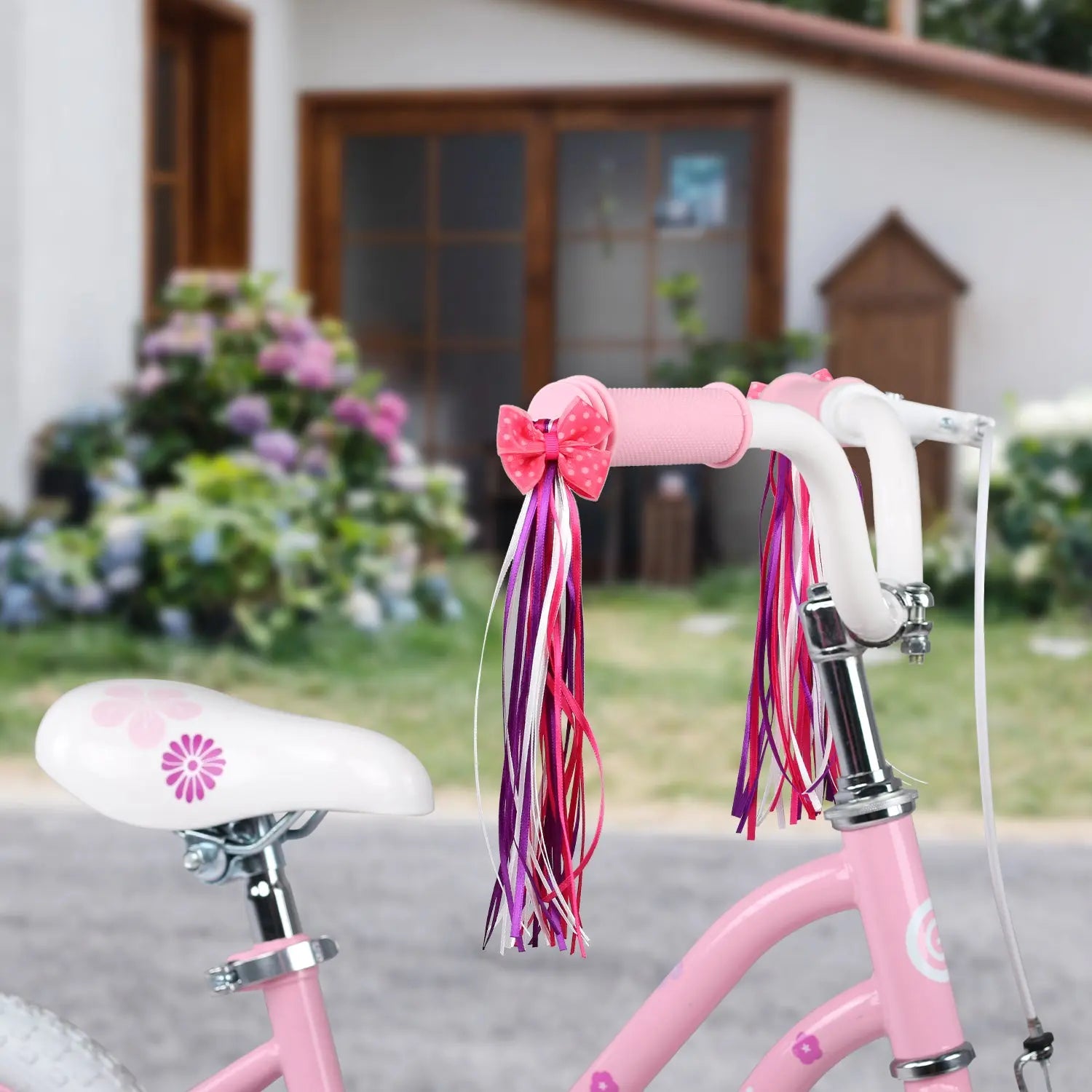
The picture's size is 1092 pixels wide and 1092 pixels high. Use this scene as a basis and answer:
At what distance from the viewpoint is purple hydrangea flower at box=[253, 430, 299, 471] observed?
14.0 feet

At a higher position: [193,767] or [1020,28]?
[1020,28]

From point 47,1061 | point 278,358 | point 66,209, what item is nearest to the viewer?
point 47,1061

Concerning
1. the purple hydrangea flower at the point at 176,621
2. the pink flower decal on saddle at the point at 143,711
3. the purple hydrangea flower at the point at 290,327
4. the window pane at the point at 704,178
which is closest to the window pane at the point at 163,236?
the purple hydrangea flower at the point at 290,327

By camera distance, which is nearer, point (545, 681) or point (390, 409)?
point (545, 681)

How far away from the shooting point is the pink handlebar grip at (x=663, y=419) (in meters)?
0.71

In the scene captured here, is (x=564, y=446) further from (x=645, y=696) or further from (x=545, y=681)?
(x=645, y=696)

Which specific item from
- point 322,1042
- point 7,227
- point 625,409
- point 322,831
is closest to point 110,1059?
point 322,1042

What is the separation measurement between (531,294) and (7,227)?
→ 234 cm

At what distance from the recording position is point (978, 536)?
812 mm

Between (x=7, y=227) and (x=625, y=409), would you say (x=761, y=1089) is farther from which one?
(x=7, y=227)

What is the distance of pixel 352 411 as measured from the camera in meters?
4.55

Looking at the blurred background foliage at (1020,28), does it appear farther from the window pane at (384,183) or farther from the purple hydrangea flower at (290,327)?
the purple hydrangea flower at (290,327)

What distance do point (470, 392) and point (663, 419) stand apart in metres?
5.35

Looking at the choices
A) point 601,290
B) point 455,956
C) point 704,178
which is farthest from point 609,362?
point 455,956
